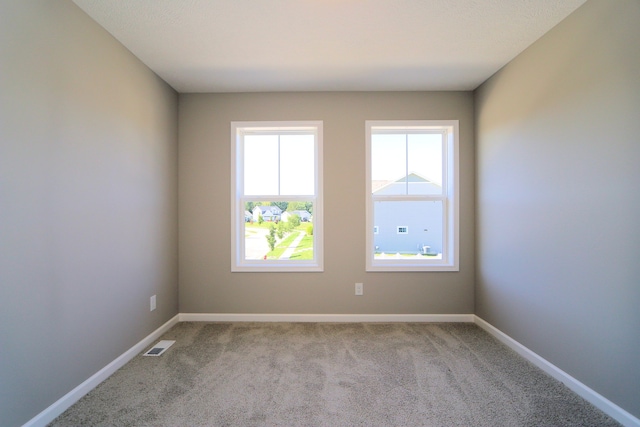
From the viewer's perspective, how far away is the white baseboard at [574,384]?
1574 mm

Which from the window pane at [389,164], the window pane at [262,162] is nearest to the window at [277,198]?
the window pane at [262,162]

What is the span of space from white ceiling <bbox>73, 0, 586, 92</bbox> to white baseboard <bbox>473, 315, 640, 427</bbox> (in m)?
2.49

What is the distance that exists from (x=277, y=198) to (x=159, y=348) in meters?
1.83

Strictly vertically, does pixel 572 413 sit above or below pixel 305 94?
below

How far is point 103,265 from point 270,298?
1605 mm

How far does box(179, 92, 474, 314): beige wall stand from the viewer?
3.08 metres

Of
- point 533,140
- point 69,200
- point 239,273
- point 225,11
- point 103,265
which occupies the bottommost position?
point 239,273

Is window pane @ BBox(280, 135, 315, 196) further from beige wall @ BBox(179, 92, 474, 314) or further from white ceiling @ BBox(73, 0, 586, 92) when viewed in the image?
white ceiling @ BBox(73, 0, 586, 92)

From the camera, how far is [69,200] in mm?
1759

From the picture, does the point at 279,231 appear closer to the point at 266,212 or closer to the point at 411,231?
the point at 266,212

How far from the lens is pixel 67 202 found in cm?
174

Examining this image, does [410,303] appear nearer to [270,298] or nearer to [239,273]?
[270,298]

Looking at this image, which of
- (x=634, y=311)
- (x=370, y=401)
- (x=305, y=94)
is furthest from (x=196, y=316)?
(x=634, y=311)

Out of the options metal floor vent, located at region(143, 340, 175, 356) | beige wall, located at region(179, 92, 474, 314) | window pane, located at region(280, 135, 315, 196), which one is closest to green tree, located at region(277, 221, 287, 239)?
window pane, located at region(280, 135, 315, 196)
